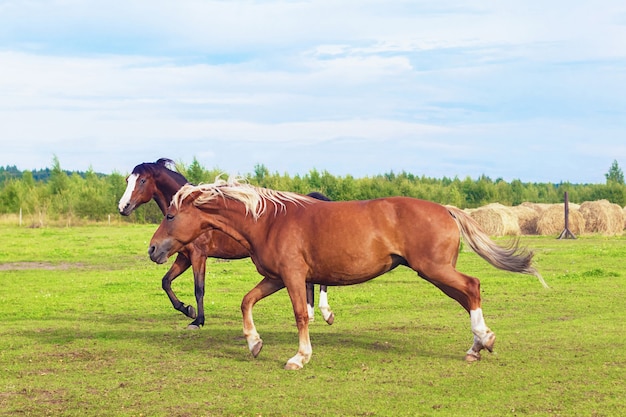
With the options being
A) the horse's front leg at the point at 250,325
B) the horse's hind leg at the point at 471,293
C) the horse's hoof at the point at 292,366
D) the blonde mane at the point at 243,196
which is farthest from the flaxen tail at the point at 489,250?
the horse's hoof at the point at 292,366

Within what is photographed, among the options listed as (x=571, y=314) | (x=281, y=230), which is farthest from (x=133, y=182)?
(x=571, y=314)

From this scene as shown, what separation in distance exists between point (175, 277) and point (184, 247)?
1.77 feet

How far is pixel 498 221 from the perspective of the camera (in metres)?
36.1

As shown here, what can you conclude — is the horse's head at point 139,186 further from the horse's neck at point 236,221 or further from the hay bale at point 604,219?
the hay bale at point 604,219

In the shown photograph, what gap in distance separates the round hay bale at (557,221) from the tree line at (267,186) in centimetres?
1079

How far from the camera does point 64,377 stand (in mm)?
8219

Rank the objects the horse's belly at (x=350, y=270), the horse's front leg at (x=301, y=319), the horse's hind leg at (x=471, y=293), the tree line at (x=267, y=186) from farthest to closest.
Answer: the tree line at (x=267, y=186)
the horse's belly at (x=350, y=270)
the horse's front leg at (x=301, y=319)
the horse's hind leg at (x=471, y=293)

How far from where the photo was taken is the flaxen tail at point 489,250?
867cm

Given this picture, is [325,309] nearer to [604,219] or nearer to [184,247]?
[184,247]

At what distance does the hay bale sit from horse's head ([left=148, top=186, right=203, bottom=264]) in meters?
30.7

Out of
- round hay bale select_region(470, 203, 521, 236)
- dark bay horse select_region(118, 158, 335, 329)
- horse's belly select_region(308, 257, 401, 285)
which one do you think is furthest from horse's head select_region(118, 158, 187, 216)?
round hay bale select_region(470, 203, 521, 236)

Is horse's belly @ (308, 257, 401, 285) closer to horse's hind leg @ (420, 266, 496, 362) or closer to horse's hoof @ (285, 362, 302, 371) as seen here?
horse's hind leg @ (420, 266, 496, 362)

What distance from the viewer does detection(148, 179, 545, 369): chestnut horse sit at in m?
8.35

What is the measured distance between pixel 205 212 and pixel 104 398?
8.71 ft
